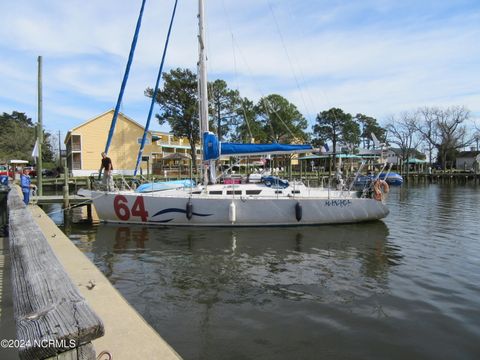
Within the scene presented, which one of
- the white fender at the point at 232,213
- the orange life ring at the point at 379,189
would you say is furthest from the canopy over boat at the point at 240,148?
the orange life ring at the point at 379,189

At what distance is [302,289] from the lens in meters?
7.86

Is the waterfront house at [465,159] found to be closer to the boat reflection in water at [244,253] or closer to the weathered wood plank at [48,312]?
the boat reflection in water at [244,253]

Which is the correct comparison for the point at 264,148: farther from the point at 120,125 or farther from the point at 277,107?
the point at 277,107

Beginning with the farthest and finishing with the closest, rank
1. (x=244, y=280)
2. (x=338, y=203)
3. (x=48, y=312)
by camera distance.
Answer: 1. (x=338, y=203)
2. (x=244, y=280)
3. (x=48, y=312)

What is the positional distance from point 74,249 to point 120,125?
44.7 metres

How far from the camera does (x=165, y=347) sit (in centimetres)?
366

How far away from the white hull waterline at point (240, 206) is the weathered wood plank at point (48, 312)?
11003 mm

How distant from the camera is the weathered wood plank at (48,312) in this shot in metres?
2.14

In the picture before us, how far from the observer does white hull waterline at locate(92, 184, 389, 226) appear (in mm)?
14836

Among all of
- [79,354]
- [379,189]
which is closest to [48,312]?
[79,354]

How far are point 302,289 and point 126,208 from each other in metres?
9.74

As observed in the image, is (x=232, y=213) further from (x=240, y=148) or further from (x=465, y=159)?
(x=465, y=159)

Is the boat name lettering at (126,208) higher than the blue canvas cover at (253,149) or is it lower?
lower

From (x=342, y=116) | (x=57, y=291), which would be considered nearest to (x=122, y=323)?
(x=57, y=291)
